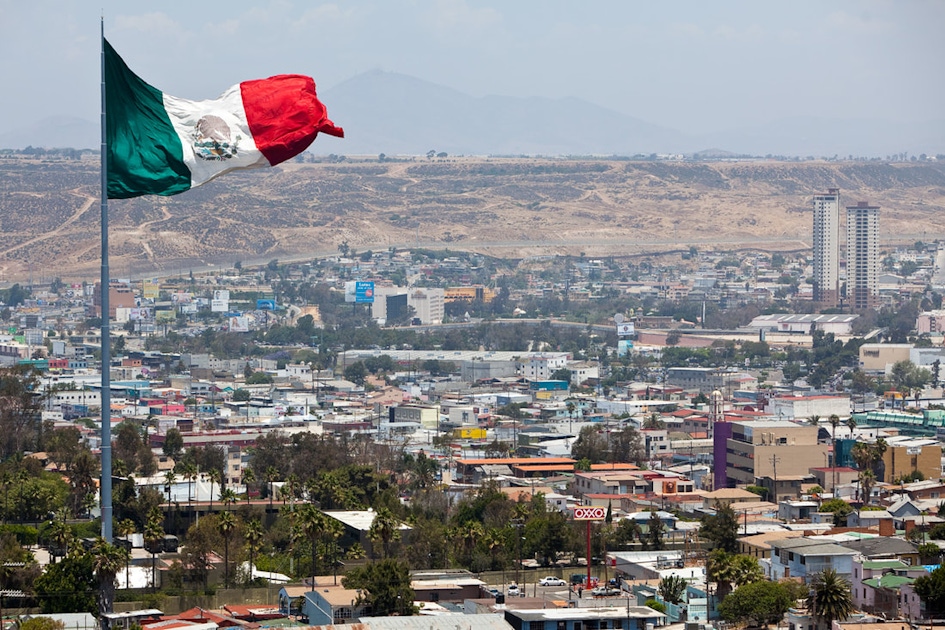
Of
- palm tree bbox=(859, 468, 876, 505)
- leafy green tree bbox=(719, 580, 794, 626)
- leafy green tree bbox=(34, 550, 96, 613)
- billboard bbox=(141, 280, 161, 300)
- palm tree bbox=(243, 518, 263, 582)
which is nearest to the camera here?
leafy green tree bbox=(34, 550, 96, 613)

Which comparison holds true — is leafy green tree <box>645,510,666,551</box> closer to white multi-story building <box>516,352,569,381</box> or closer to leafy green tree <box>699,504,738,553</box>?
leafy green tree <box>699,504,738,553</box>

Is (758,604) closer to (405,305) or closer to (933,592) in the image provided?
(933,592)

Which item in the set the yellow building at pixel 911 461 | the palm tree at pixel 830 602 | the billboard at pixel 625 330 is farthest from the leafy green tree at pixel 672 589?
the billboard at pixel 625 330

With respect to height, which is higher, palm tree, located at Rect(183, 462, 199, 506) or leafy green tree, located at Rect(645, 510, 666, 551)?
palm tree, located at Rect(183, 462, 199, 506)

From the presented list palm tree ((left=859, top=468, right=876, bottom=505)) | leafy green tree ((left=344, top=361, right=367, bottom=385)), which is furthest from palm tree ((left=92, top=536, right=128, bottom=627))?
leafy green tree ((left=344, top=361, right=367, bottom=385))

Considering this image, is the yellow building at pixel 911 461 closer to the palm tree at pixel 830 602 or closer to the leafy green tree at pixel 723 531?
the leafy green tree at pixel 723 531

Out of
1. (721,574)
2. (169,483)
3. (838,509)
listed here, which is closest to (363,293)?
(169,483)
